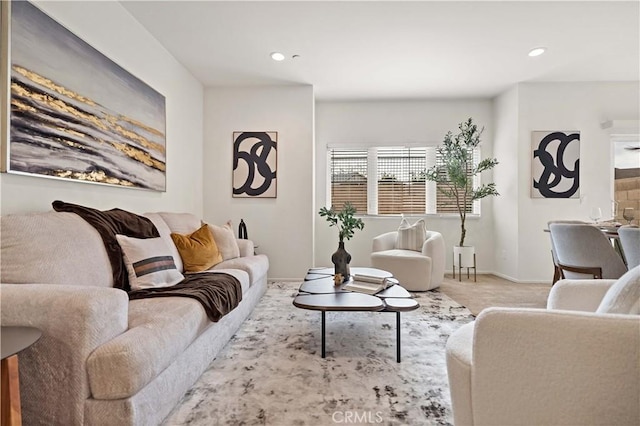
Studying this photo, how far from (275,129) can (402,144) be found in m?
2.06

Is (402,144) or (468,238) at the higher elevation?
(402,144)

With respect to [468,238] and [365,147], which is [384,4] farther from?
[468,238]

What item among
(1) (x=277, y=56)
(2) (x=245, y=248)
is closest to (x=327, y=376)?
(2) (x=245, y=248)

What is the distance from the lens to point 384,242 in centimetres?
457

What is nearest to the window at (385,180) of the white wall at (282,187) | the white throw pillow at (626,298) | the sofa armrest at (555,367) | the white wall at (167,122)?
the white wall at (282,187)

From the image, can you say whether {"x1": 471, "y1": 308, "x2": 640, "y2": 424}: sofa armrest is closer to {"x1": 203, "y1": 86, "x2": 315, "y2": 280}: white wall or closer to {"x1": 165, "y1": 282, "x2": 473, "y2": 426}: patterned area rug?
{"x1": 165, "y1": 282, "x2": 473, "y2": 426}: patterned area rug

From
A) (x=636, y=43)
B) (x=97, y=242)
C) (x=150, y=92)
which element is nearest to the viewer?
(x=97, y=242)

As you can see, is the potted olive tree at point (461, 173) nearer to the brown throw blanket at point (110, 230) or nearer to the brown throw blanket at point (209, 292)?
the brown throw blanket at point (209, 292)

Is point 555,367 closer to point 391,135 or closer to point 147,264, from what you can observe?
point 147,264

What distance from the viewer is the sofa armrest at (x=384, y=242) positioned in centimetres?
452

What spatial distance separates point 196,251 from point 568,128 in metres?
5.03

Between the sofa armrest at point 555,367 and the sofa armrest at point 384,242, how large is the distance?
135 inches

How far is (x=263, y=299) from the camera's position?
145 inches

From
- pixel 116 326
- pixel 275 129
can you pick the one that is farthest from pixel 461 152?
pixel 116 326
